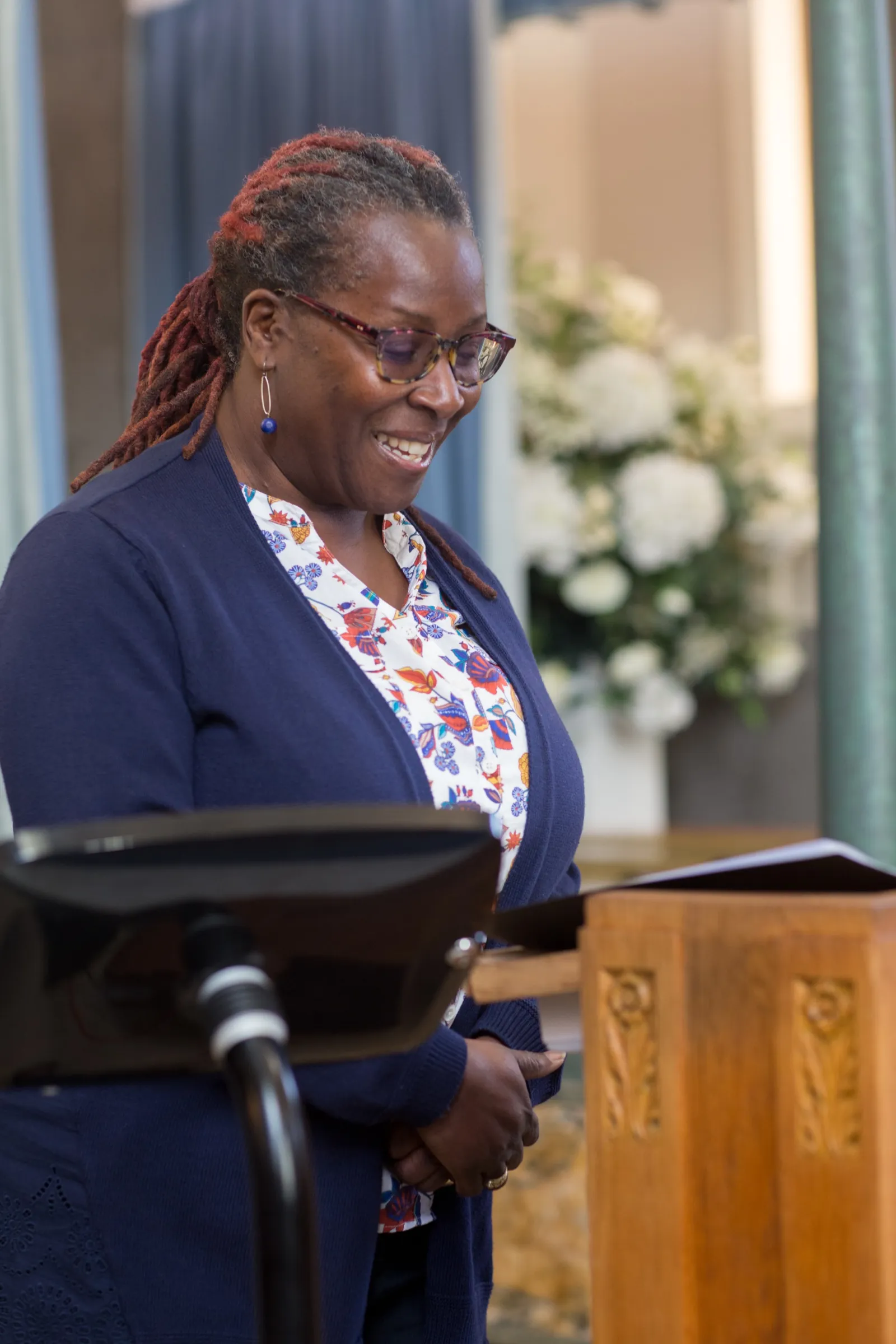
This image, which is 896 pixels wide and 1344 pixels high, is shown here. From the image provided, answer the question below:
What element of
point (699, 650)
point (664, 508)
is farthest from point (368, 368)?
point (699, 650)

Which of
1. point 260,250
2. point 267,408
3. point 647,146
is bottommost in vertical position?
point 267,408

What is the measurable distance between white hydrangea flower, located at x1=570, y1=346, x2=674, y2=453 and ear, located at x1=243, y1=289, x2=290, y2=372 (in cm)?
244

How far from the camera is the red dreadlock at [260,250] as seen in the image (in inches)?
51.5

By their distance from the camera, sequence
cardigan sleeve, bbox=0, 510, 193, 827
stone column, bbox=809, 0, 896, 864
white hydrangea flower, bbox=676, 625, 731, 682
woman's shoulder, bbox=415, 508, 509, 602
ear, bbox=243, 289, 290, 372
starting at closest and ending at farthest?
cardigan sleeve, bbox=0, 510, 193, 827 < ear, bbox=243, 289, 290, 372 < woman's shoulder, bbox=415, 508, 509, 602 < stone column, bbox=809, 0, 896, 864 < white hydrangea flower, bbox=676, 625, 731, 682

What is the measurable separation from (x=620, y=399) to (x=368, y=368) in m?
2.51

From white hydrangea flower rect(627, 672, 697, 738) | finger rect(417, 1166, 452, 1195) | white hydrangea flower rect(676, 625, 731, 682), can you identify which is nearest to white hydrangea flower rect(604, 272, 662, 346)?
white hydrangea flower rect(676, 625, 731, 682)

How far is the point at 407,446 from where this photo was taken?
4.34ft

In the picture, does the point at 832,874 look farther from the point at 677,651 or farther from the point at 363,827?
the point at 677,651

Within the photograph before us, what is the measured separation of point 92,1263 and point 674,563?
2810mm

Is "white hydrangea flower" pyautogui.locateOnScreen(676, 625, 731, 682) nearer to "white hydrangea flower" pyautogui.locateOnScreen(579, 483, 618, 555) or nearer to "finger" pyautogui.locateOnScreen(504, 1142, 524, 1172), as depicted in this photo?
"white hydrangea flower" pyautogui.locateOnScreen(579, 483, 618, 555)

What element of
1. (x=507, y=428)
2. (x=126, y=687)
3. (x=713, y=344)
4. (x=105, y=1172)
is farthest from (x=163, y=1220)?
(x=713, y=344)

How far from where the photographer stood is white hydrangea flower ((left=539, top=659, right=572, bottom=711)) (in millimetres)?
3777

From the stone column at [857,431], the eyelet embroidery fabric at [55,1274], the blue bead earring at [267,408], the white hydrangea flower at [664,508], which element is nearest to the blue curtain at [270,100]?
the white hydrangea flower at [664,508]

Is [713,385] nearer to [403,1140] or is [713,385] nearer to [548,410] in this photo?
[548,410]
